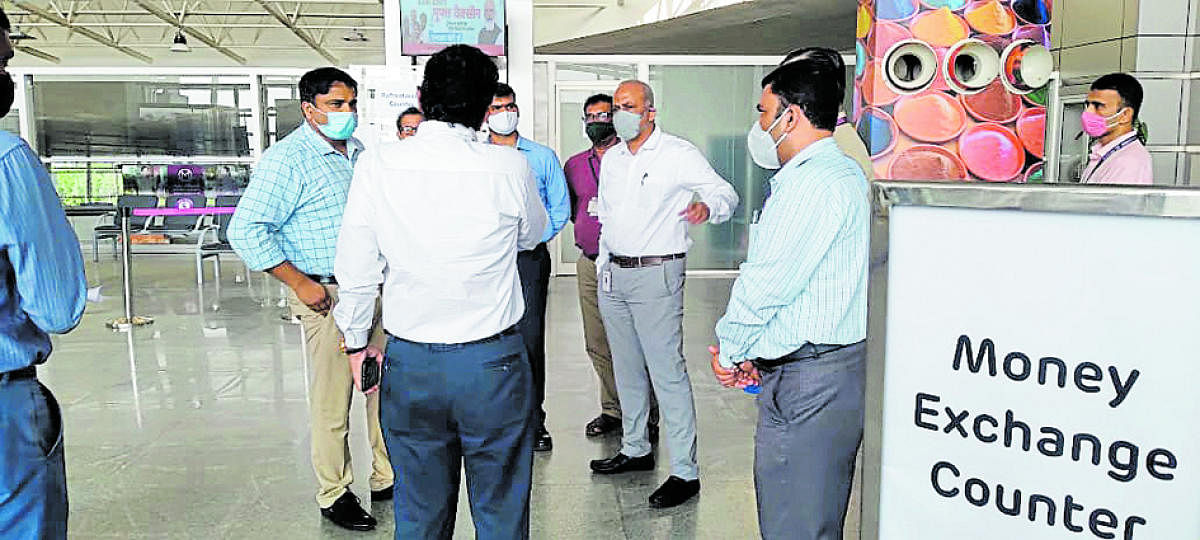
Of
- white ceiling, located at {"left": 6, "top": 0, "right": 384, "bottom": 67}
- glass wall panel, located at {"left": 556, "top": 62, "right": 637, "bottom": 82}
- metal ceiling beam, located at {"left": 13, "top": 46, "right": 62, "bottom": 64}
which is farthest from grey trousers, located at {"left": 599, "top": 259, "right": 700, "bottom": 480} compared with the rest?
metal ceiling beam, located at {"left": 13, "top": 46, "right": 62, "bottom": 64}

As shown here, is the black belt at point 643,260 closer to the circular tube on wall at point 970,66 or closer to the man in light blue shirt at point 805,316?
the man in light blue shirt at point 805,316

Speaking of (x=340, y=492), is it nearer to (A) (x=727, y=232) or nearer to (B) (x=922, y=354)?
(B) (x=922, y=354)

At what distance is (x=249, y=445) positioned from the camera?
181 inches

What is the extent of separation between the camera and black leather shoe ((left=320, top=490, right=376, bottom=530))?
11.7 feet

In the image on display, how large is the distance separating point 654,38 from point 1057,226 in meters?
12.2

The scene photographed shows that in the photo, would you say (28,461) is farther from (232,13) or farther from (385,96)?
(232,13)

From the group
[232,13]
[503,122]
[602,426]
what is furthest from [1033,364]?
[232,13]

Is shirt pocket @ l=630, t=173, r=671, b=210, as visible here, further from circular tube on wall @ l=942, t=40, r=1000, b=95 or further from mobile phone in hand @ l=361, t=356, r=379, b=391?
circular tube on wall @ l=942, t=40, r=1000, b=95

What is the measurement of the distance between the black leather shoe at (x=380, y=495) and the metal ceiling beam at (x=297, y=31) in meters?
11.6

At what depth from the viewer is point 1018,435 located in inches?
44.5

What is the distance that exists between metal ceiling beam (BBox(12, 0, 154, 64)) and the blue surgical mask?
39.1ft

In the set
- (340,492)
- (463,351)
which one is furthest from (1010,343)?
(340,492)

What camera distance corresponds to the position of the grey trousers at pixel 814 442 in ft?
7.38

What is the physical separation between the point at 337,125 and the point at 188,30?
44.0ft
